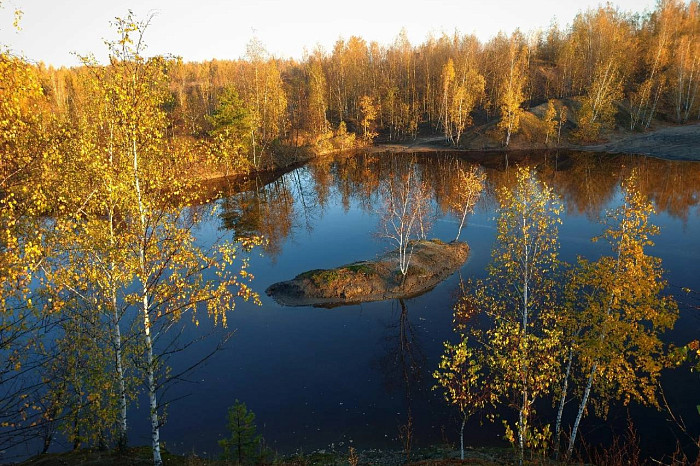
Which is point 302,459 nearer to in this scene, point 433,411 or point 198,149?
point 433,411

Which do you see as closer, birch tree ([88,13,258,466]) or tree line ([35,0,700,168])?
birch tree ([88,13,258,466])

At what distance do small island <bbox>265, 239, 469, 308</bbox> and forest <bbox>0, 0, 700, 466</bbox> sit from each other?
4544 millimetres

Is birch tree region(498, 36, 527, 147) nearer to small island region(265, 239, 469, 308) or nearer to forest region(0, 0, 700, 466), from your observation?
forest region(0, 0, 700, 466)

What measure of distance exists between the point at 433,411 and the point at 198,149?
18.4m

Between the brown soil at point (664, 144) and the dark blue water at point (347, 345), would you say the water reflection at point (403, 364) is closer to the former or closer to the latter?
the dark blue water at point (347, 345)

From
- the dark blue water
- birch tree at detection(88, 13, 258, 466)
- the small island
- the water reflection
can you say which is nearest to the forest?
birch tree at detection(88, 13, 258, 466)

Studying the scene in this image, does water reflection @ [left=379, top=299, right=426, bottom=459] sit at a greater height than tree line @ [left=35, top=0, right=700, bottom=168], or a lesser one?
lesser

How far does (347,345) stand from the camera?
2944 centimetres

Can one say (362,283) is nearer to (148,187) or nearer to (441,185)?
(148,187)

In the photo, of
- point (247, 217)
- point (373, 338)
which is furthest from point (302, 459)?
point (247, 217)

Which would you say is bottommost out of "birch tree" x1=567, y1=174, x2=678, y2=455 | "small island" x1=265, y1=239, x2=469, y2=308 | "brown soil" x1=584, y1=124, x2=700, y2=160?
"small island" x1=265, y1=239, x2=469, y2=308

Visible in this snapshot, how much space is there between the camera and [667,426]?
69.6ft

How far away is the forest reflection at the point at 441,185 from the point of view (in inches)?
2154

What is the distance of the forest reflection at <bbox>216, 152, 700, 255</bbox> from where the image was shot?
5472cm
